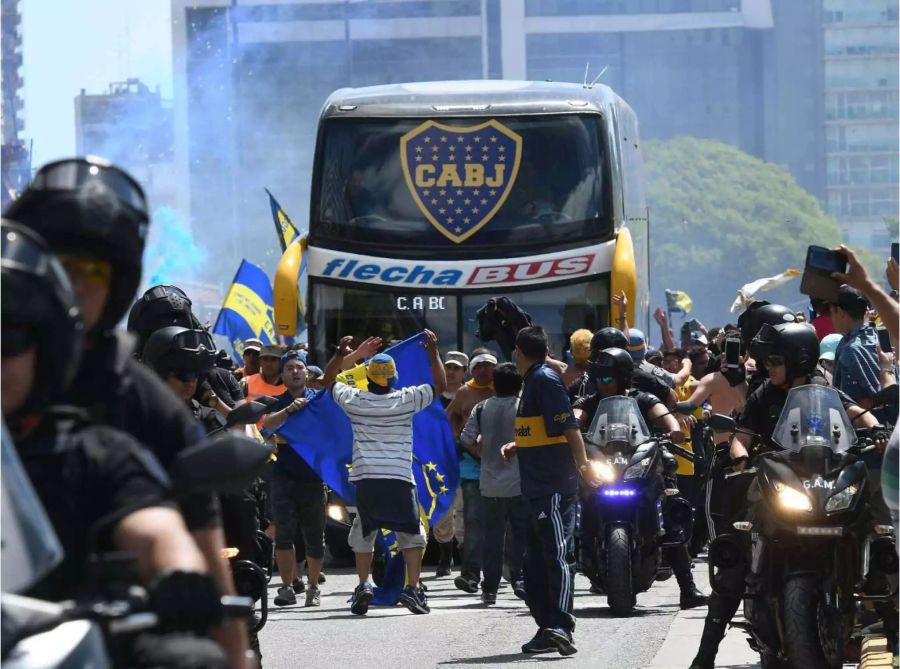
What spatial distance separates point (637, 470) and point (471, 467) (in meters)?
2.82

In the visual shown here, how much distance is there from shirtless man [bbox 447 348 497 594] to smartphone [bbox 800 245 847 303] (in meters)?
6.41

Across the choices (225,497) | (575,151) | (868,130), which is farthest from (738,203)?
(225,497)

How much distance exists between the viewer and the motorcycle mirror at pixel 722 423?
886 centimetres

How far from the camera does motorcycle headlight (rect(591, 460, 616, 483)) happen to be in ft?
42.4

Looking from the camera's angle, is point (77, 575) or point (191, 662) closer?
point (191, 662)

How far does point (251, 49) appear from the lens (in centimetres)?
15125

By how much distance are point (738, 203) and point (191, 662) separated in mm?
119192

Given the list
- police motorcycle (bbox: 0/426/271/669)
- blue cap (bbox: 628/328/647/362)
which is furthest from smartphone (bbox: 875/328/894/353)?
police motorcycle (bbox: 0/426/271/669)

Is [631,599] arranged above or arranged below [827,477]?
below

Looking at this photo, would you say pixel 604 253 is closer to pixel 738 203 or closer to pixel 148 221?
pixel 148 221

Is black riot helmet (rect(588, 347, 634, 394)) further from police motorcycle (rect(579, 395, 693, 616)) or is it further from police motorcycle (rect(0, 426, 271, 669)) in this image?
police motorcycle (rect(0, 426, 271, 669))

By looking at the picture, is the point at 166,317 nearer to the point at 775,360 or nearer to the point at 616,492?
the point at 775,360

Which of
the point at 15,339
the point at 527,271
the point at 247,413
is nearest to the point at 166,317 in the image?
the point at 247,413

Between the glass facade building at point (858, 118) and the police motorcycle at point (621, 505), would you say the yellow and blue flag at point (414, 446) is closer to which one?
the police motorcycle at point (621, 505)
